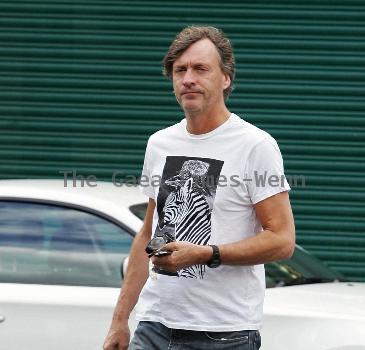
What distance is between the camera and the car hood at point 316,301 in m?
4.83

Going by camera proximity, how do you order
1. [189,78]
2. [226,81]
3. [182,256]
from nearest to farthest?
[182,256], [189,78], [226,81]

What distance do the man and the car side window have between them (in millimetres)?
1653

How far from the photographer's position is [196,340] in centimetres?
330

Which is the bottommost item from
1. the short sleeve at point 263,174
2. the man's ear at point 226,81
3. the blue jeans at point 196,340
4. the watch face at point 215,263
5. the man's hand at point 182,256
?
the blue jeans at point 196,340

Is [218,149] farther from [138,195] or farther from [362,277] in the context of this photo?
[362,277]

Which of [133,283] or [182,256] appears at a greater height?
[182,256]

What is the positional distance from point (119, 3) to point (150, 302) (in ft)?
18.1

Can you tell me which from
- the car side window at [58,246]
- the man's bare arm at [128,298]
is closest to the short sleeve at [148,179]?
the man's bare arm at [128,298]

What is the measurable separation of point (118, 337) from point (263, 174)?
2.61 ft

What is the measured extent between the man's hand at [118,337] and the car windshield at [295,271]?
1611 mm

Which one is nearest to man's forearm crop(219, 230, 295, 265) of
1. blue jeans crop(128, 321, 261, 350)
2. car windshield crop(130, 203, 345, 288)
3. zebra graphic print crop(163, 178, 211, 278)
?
zebra graphic print crop(163, 178, 211, 278)

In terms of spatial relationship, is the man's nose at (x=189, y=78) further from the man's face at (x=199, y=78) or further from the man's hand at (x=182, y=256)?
the man's hand at (x=182, y=256)

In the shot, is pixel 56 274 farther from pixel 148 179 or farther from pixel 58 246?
pixel 148 179

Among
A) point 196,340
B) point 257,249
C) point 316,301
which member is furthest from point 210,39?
point 316,301
